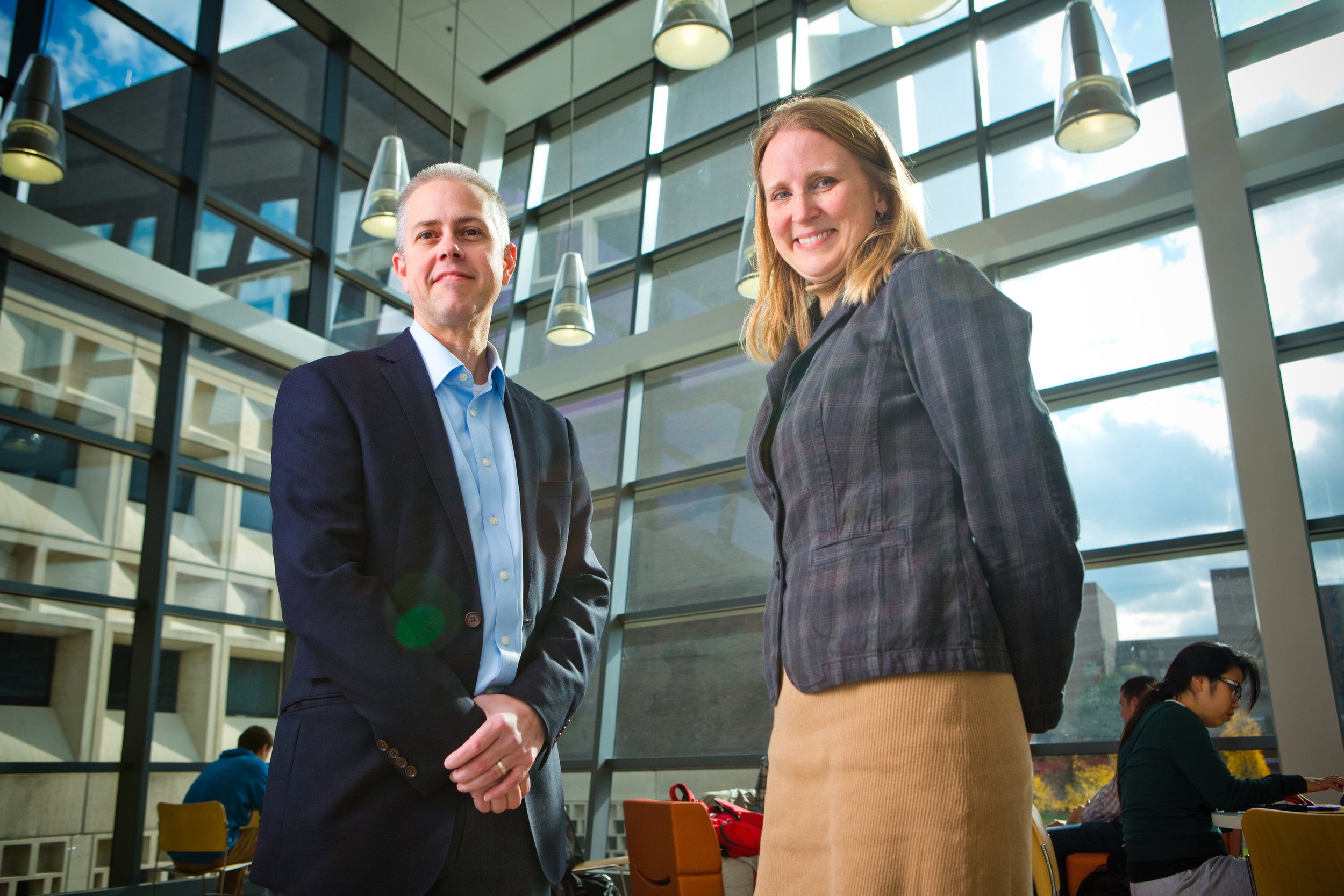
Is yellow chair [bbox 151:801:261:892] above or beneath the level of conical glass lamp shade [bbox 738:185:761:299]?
beneath

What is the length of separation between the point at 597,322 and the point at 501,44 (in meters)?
3.14

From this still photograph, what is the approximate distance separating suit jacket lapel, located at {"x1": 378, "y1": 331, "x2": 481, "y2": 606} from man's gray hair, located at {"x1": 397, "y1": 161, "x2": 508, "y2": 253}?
9.8 inches

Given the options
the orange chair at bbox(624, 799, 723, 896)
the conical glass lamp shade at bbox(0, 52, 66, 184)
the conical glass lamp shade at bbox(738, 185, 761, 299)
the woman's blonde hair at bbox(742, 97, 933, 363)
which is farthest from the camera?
the conical glass lamp shade at bbox(0, 52, 66, 184)

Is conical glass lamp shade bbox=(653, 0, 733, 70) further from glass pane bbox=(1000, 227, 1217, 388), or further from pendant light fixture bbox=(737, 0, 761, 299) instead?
glass pane bbox=(1000, 227, 1217, 388)

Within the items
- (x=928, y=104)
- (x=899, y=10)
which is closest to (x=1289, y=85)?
(x=928, y=104)

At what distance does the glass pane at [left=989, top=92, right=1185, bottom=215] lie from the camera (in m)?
6.21

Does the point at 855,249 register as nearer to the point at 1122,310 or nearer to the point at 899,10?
the point at 899,10

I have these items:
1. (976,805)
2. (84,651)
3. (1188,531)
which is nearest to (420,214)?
(976,805)

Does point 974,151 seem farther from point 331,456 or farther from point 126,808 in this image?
point 126,808

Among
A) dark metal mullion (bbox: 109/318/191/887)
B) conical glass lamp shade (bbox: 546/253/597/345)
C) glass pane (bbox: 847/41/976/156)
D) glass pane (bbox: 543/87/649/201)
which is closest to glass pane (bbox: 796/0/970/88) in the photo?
glass pane (bbox: 847/41/976/156)

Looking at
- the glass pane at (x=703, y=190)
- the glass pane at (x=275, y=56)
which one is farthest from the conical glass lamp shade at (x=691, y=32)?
the glass pane at (x=275, y=56)

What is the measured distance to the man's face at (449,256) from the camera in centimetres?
153

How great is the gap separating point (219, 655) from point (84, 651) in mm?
982

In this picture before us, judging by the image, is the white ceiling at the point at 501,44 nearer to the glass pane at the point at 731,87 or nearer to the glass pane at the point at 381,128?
the glass pane at the point at 381,128
